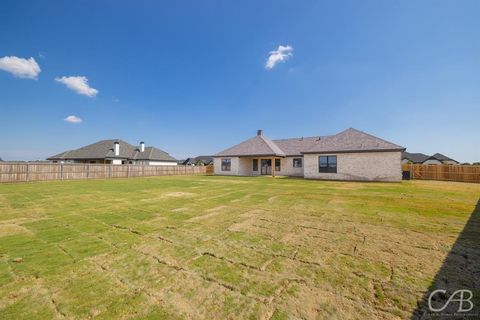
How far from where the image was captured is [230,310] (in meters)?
2.27

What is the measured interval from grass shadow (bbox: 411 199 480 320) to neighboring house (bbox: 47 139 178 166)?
3740cm

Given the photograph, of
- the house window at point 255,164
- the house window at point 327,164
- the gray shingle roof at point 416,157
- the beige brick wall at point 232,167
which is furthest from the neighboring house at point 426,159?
the beige brick wall at point 232,167

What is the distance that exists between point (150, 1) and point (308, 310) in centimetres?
1717

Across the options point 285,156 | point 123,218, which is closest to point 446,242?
point 123,218

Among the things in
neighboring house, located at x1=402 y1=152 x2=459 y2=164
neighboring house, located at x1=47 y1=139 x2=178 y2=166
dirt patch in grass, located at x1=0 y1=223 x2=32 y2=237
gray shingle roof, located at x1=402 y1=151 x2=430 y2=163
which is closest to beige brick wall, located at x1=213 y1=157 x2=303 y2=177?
neighboring house, located at x1=47 y1=139 x2=178 y2=166

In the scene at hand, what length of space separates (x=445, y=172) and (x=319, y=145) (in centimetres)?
1259

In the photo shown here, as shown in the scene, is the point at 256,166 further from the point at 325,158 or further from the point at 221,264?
the point at 221,264

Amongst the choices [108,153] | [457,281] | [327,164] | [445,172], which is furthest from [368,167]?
[108,153]

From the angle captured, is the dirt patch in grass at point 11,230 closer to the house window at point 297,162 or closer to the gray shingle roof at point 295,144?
the gray shingle roof at point 295,144

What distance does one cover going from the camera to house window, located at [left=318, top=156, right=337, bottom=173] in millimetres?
19797

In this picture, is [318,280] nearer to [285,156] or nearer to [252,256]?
[252,256]

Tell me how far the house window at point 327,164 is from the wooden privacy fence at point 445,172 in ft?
28.9

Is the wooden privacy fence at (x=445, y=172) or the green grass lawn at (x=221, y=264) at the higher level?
the wooden privacy fence at (x=445, y=172)

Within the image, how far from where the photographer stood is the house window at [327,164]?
19797 millimetres
